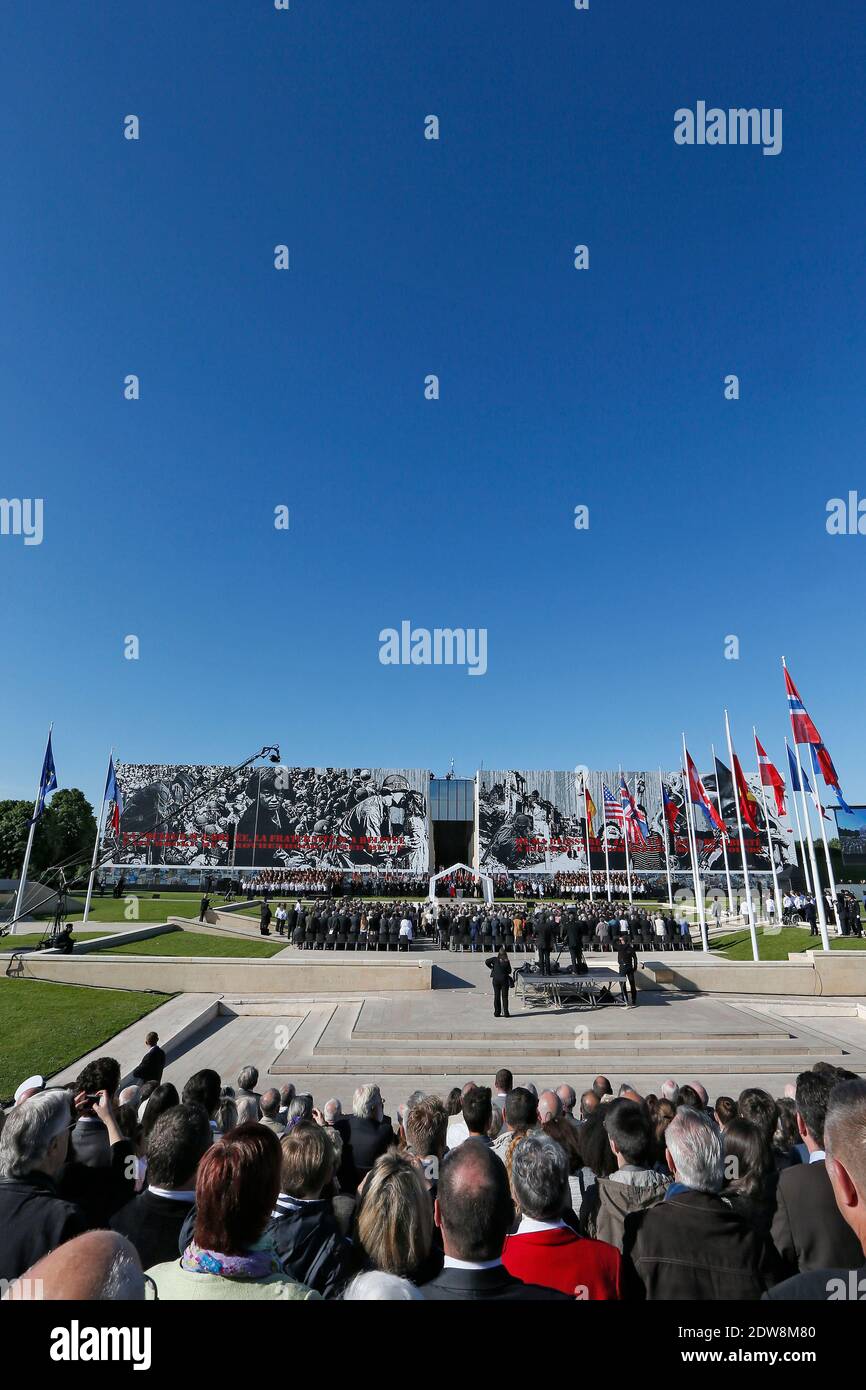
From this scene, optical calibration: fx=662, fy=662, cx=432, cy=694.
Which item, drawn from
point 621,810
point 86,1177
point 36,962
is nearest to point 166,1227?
point 86,1177

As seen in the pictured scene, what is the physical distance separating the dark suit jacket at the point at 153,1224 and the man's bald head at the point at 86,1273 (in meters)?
1.79

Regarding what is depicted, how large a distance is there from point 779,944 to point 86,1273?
28.2 meters

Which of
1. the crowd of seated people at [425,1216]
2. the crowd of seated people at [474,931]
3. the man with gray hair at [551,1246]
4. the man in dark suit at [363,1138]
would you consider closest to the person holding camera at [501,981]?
the crowd of seated people at [474,931]

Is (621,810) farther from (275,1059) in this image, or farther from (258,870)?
(258,870)

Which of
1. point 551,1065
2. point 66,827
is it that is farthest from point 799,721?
point 66,827

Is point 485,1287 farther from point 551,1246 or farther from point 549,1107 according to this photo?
point 549,1107

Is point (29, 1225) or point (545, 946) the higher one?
point (29, 1225)

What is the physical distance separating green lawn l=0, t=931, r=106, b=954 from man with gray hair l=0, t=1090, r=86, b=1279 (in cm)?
1993

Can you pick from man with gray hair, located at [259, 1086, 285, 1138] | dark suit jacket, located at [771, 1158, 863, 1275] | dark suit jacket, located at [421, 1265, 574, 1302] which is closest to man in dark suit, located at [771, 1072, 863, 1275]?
dark suit jacket, located at [771, 1158, 863, 1275]

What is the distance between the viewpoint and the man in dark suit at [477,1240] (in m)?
2.23

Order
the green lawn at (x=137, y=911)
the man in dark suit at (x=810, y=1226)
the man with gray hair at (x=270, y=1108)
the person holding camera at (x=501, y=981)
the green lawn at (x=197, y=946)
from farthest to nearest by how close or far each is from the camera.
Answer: the green lawn at (x=137, y=911), the green lawn at (x=197, y=946), the person holding camera at (x=501, y=981), the man with gray hair at (x=270, y=1108), the man in dark suit at (x=810, y=1226)

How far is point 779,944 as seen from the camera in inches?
976

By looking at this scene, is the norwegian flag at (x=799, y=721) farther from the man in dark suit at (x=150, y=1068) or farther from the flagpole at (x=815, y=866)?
the man in dark suit at (x=150, y=1068)

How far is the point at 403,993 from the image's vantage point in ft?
62.8
